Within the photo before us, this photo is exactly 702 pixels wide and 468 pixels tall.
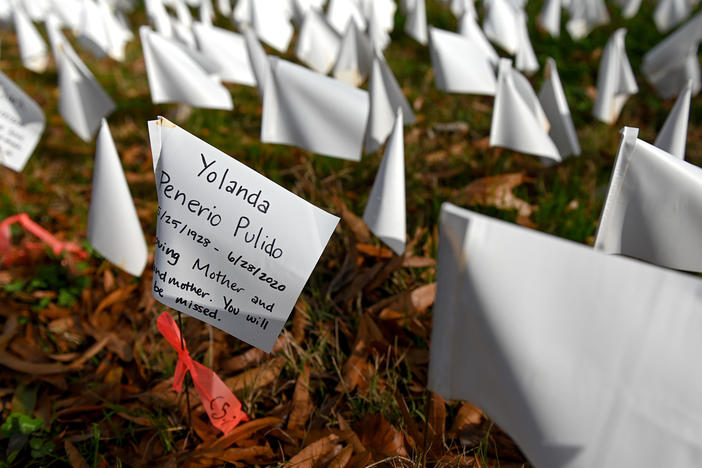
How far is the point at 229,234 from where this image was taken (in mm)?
820

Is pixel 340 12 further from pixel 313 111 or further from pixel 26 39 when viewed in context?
pixel 26 39

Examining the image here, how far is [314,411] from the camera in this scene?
3.73ft

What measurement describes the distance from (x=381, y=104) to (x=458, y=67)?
0.24m

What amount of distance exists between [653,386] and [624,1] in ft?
12.1

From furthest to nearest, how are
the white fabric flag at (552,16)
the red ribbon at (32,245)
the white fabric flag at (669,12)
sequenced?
the white fabric flag at (669,12) < the white fabric flag at (552,16) < the red ribbon at (32,245)

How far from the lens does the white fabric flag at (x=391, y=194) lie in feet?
3.81

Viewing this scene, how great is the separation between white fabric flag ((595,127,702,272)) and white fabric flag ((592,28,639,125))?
1.19m

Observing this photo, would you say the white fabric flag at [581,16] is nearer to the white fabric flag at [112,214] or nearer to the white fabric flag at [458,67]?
the white fabric flag at [458,67]

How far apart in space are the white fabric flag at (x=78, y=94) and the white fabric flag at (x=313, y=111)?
686mm

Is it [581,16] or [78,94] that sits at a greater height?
[581,16]

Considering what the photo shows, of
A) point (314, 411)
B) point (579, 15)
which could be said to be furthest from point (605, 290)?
point (579, 15)

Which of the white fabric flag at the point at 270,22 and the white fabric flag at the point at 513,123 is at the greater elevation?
the white fabric flag at the point at 270,22

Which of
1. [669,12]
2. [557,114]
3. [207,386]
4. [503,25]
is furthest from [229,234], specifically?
[669,12]

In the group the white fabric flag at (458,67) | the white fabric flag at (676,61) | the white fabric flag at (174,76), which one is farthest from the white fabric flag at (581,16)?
the white fabric flag at (174,76)
